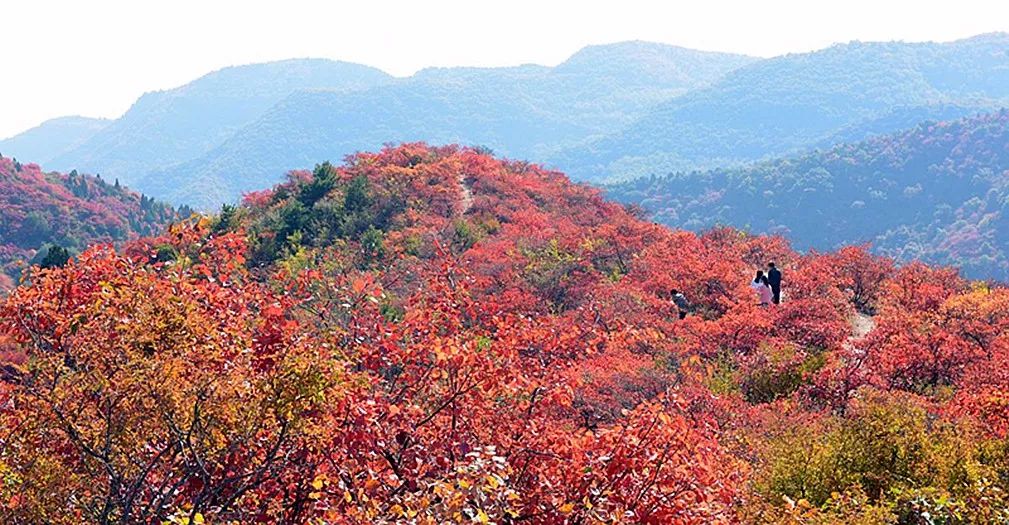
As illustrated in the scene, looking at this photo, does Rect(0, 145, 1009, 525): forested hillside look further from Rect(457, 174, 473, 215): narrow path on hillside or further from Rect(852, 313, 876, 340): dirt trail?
Rect(457, 174, 473, 215): narrow path on hillside

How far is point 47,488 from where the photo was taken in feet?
20.6

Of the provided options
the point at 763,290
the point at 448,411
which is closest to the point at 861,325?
the point at 763,290

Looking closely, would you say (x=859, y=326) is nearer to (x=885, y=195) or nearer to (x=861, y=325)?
(x=861, y=325)

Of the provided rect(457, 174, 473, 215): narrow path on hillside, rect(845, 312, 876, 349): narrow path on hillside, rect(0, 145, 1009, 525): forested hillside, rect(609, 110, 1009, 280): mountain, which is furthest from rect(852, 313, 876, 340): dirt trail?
rect(609, 110, 1009, 280): mountain

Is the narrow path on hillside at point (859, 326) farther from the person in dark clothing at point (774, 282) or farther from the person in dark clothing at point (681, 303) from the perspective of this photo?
the person in dark clothing at point (681, 303)

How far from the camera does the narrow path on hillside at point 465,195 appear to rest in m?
39.4

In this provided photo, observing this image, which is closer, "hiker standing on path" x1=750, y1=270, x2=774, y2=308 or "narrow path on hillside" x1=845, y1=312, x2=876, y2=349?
"narrow path on hillside" x1=845, y1=312, x2=876, y2=349

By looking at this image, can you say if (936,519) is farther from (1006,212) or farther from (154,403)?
(1006,212)

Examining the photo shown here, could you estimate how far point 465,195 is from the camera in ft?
136

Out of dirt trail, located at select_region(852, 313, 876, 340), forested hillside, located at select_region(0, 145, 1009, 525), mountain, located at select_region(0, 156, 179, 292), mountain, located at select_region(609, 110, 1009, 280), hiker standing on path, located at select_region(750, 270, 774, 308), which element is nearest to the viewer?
forested hillside, located at select_region(0, 145, 1009, 525)

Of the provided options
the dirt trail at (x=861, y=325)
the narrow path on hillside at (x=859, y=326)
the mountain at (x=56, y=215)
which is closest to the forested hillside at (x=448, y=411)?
the narrow path on hillside at (x=859, y=326)

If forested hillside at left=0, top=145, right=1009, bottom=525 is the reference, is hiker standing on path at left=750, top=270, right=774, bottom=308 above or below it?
below

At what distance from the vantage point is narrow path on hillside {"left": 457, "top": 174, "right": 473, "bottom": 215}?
1552 inches

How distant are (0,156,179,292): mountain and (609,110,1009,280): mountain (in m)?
109
